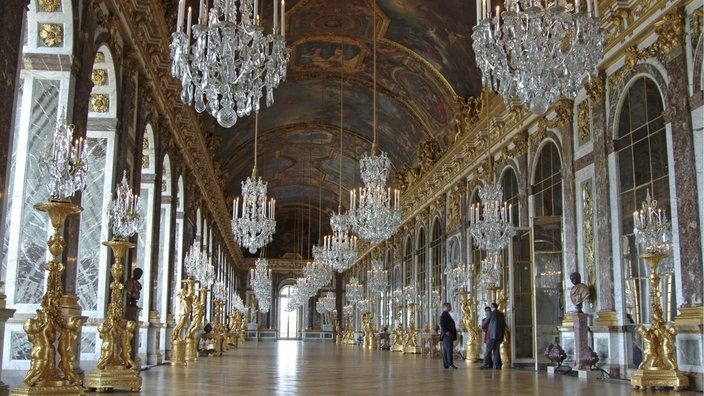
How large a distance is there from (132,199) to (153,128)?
233 inches

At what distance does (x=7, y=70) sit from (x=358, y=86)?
1769 centimetres

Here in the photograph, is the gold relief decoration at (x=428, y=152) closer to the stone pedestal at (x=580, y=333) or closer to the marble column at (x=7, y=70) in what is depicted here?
the stone pedestal at (x=580, y=333)

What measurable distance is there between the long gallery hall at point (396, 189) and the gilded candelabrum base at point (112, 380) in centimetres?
2

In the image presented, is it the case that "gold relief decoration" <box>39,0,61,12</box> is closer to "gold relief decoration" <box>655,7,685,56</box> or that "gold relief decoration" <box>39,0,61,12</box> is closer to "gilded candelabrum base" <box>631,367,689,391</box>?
"gold relief decoration" <box>655,7,685,56</box>

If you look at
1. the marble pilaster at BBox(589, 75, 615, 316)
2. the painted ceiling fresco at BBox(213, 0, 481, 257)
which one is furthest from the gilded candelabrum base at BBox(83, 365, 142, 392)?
the painted ceiling fresco at BBox(213, 0, 481, 257)

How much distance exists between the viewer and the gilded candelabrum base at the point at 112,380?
299 inches

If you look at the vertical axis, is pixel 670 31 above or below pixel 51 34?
above

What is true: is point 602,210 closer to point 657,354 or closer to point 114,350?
point 657,354

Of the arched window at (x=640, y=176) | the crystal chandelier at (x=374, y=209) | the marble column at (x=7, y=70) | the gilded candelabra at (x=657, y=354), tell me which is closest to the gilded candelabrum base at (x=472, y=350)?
the crystal chandelier at (x=374, y=209)

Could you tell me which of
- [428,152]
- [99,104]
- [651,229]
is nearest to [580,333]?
[651,229]

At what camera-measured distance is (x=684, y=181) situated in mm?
9039

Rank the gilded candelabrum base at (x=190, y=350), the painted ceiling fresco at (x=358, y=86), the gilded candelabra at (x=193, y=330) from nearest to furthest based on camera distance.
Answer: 1. the gilded candelabra at (x=193, y=330)
2. the gilded candelabrum base at (x=190, y=350)
3. the painted ceiling fresco at (x=358, y=86)

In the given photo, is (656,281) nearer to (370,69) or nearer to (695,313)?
(695,313)

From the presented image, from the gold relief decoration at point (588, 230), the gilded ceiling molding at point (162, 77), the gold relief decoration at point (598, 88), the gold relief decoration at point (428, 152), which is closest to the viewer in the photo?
the gilded ceiling molding at point (162, 77)
